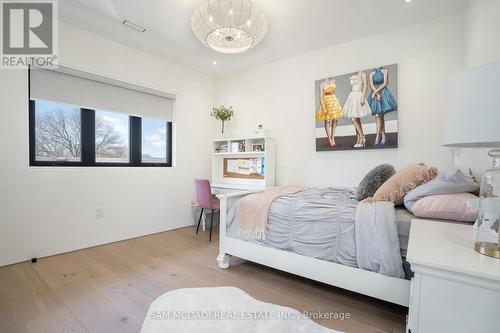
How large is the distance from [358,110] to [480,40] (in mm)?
1180

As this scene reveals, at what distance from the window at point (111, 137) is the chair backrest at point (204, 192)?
1.10 meters

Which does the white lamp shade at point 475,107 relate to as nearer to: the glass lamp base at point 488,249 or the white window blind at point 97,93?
the glass lamp base at point 488,249

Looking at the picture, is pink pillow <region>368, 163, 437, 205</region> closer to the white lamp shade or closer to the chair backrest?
the white lamp shade

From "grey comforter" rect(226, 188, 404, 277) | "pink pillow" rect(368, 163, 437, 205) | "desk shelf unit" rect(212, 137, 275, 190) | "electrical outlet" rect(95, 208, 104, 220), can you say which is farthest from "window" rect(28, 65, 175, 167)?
"pink pillow" rect(368, 163, 437, 205)

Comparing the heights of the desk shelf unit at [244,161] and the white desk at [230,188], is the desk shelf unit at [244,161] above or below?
above

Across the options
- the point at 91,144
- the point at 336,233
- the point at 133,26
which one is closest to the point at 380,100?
the point at 336,233

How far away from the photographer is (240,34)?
2312 millimetres

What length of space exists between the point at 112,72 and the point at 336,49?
286cm

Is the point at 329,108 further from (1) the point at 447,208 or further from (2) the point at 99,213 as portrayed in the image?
(2) the point at 99,213

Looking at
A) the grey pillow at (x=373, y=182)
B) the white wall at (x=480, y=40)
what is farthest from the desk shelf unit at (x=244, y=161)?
the white wall at (x=480, y=40)

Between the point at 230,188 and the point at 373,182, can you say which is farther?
the point at 230,188

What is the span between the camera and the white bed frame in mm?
1477

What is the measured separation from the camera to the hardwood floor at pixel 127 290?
4.95 ft

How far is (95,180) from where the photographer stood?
286 centimetres
